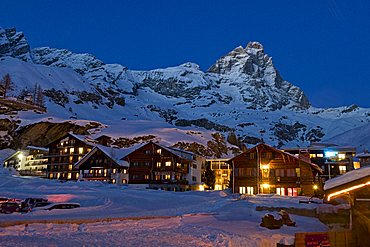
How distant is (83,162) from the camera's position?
254 feet

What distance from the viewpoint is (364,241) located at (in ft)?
37.9

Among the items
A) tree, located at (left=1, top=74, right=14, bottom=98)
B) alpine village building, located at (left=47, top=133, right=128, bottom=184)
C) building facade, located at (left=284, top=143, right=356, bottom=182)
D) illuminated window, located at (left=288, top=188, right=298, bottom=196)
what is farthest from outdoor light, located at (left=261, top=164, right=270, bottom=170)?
tree, located at (left=1, top=74, right=14, bottom=98)

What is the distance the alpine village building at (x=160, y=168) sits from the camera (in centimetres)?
7112

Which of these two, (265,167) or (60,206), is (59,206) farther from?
(265,167)

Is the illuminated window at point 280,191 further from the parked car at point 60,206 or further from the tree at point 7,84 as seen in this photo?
the tree at point 7,84

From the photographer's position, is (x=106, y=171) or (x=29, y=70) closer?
(x=106, y=171)

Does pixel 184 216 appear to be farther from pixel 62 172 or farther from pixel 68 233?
pixel 62 172

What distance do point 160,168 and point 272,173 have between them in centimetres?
2494

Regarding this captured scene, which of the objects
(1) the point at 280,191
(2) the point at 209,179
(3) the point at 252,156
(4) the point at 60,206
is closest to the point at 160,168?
(2) the point at 209,179

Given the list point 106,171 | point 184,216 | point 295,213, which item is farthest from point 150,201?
point 106,171

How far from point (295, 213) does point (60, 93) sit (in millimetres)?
165055

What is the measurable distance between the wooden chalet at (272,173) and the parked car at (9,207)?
40.4 metres

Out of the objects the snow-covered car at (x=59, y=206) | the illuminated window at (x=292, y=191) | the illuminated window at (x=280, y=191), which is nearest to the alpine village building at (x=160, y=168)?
the illuminated window at (x=280, y=191)

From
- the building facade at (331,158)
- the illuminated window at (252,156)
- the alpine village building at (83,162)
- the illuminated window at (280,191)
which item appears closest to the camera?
the illuminated window at (280,191)
